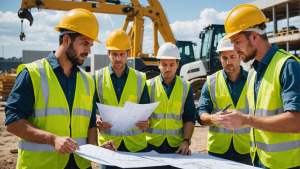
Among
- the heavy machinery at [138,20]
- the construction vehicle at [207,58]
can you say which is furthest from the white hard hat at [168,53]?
the heavy machinery at [138,20]

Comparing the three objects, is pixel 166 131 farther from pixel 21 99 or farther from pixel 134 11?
pixel 134 11

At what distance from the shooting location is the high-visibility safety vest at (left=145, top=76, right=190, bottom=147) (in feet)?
9.18

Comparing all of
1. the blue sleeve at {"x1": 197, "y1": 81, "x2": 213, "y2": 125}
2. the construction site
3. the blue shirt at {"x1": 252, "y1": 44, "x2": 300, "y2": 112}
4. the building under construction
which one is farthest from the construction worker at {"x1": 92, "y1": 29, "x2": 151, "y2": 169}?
the building under construction

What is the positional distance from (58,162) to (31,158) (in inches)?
8.0

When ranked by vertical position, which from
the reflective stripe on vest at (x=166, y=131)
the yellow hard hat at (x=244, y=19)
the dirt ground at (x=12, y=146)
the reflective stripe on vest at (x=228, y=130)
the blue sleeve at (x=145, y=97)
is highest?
the yellow hard hat at (x=244, y=19)

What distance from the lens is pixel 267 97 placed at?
68.8 inches

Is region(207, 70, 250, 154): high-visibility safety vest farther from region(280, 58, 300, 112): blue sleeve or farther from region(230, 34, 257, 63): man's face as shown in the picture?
region(280, 58, 300, 112): blue sleeve

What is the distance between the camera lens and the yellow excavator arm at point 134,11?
1049 centimetres

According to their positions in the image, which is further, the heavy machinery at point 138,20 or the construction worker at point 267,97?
the heavy machinery at point 138,20

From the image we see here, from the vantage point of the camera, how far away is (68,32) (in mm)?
1961

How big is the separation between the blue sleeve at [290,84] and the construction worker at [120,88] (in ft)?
4.83

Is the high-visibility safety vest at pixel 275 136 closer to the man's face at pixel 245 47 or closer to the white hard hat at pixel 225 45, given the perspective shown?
the man's face at pixel 245 47

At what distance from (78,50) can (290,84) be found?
67.9 inches

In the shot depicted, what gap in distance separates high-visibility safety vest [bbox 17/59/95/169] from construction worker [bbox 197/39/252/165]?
4.53 feet
